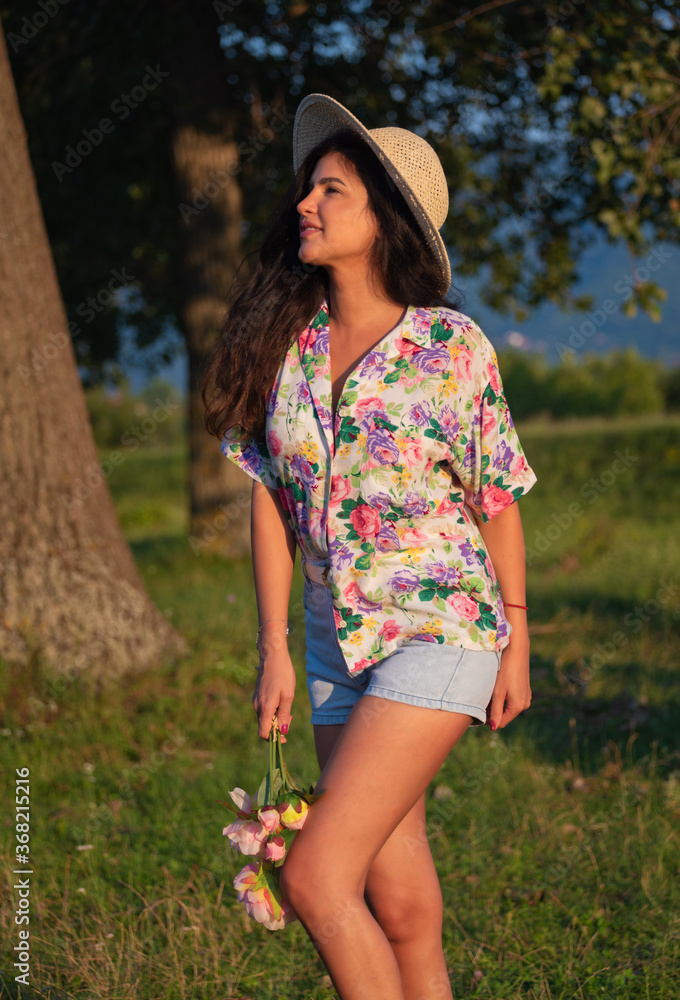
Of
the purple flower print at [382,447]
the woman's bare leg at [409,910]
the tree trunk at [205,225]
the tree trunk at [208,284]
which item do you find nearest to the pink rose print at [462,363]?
the purple flower print at [382,447]

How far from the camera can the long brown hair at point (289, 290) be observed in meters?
2.25

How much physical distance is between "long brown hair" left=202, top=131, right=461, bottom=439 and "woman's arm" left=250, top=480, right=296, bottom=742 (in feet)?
0.67

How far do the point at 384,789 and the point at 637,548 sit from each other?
7.62 m

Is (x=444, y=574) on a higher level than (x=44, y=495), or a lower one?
higher

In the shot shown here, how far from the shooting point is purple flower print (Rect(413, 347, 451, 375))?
6.77 feet

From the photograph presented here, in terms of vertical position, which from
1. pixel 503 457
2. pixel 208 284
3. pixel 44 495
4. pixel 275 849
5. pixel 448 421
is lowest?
pixel 44 495

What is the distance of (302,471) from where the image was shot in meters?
2.12

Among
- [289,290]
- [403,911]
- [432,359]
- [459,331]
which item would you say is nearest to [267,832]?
[403,911]

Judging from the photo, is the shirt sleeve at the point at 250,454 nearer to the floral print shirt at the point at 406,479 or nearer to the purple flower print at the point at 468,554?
the floral print shirt at the point at 406,479

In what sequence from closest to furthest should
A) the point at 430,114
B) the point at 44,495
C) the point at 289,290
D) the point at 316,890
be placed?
the point at 316,890, the point at 289,290, the point at 44,495, the point at 430,114

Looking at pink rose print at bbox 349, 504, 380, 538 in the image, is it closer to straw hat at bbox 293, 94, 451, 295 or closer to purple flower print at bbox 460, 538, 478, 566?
purple flower print at bbox 460, 538, 478, 566

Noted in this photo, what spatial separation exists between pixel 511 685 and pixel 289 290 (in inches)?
45.3

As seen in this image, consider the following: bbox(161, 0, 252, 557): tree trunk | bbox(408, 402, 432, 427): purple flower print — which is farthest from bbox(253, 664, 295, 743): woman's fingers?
bbox(161, 0, 252, 557): tree trunk

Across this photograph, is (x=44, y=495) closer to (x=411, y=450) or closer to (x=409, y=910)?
(x=411, y=450)
